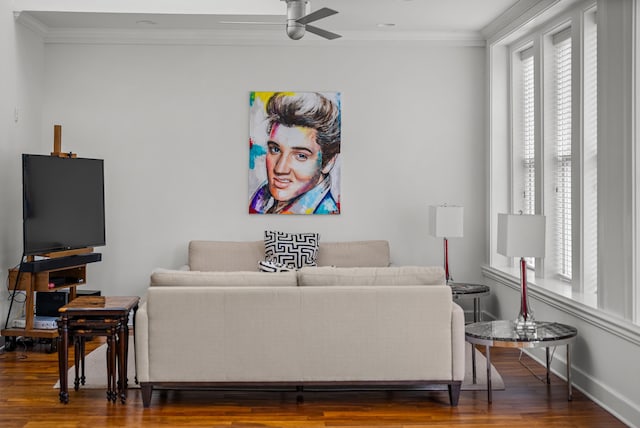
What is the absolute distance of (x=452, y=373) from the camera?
4.29 m

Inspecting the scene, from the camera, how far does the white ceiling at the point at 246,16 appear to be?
600cm

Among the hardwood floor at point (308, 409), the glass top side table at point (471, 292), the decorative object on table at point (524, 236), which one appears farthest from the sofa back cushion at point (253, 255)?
the decorative object on table at point (524, 236)

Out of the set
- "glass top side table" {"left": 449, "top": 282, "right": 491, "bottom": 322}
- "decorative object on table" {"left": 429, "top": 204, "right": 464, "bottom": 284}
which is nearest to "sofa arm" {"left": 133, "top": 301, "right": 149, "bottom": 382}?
"glass top side table" {"left": 449, "top": 282, "right": 491, "bottom": 322}

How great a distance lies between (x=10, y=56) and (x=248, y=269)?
Result: 9.17 feet

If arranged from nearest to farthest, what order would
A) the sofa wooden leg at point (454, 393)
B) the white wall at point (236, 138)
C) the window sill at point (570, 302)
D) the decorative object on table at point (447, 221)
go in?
the window sill at point (570, 302) → the sofa wooden leg at point (454, 393) → the decorative object on table at point (447, 221) → the white wall at point (236, 138)

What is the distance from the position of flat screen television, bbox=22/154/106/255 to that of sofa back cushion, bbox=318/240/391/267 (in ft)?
6.85

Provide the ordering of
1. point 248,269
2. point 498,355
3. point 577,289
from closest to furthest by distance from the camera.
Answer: point 577,289 < point 498,355 < point 248,269

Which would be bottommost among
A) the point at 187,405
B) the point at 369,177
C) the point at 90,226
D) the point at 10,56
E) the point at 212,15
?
the point at 187,405

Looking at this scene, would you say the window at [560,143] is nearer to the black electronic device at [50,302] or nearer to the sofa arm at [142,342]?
the sofa arm at [142,342]

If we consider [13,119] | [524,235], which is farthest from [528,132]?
[13,119]

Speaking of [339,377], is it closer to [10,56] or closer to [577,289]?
[577,289]

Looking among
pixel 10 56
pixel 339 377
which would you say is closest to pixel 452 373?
pixel 339 377

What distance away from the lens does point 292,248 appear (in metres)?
6.73

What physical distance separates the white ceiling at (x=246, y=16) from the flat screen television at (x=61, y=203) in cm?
131
